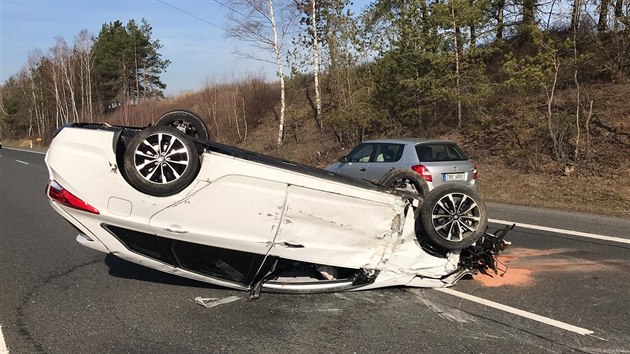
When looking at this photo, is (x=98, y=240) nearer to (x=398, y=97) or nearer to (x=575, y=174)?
(x=575, y=174)

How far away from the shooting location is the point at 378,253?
4496 millimetres

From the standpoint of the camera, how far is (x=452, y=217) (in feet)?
15.3

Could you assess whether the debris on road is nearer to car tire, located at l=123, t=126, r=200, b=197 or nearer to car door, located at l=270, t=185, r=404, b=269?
car door, located at l=270, t=185, r=404, b=269

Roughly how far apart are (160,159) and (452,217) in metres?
2.65

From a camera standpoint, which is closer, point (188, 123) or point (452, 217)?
point (452, 217)

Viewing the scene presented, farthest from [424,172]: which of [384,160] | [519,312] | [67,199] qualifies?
[67,199]

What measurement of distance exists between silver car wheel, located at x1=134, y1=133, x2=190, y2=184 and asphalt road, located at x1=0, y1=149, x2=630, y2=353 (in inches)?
49.2

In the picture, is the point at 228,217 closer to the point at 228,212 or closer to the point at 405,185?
the point at 228,212

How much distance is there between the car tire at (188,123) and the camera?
5.39 meters

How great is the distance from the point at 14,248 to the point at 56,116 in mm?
66495

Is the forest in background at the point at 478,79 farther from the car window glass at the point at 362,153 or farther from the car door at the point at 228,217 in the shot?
the car door at the point at 228,217

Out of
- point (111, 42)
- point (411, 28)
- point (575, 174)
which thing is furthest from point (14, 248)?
point (111, 42)

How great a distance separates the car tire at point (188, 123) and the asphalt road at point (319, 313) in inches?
62.0

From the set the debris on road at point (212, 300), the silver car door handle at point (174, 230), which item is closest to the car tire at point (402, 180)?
the debris on road at point (212, 300)
